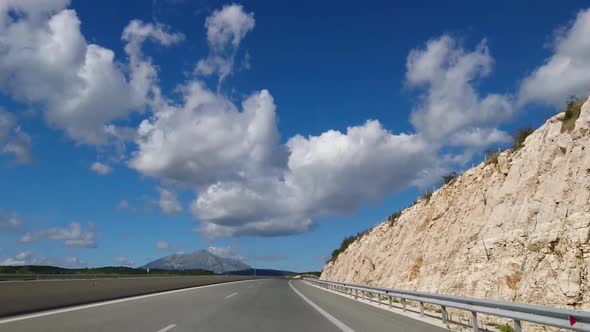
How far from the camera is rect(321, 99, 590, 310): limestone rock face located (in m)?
15.6

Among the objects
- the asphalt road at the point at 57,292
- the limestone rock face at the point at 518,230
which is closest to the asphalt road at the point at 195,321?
the asphalt road at the point at 57,292

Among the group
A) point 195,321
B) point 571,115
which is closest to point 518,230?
point 571,115

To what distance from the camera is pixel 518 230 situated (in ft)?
A: 65.4

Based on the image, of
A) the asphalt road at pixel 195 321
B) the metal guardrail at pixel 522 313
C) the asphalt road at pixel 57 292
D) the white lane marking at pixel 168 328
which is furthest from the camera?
the asphalt road at pixel 57 292

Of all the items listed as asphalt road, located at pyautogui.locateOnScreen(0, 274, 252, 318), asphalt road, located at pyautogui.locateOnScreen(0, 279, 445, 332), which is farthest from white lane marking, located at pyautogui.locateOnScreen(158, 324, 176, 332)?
asphalt road, located at pyautogui.locateOnScreen(0, 274, 252, 318)

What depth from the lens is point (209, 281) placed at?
1945 inches

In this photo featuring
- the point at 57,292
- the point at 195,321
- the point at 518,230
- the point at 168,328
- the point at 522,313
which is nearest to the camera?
the point at 522,313

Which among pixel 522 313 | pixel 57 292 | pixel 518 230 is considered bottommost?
pixel 522 313

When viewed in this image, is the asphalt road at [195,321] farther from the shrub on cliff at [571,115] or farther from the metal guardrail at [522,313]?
the shrub on cliff at [571,115]

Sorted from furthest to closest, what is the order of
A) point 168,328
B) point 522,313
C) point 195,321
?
point 195,321 < point 168,328 < point 522,313

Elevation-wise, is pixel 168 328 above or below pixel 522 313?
below

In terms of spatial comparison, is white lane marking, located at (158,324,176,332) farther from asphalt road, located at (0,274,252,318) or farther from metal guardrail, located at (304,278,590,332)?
metal guardrail, located at (304,278,590,332)

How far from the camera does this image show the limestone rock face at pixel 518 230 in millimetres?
15555

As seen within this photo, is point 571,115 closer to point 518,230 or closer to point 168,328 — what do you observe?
point 518,230
